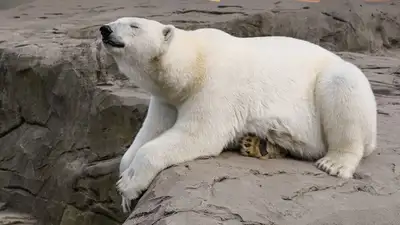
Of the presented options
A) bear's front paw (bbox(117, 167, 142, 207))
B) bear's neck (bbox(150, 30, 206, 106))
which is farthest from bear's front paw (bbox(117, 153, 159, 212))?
bear's neck (bbox(150, 30, 206, 106))

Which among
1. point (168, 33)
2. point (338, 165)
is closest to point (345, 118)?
point (338, 165)

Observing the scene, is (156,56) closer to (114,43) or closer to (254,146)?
(114,43)

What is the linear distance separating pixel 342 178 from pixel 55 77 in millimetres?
3098

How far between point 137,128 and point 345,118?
1.85 m

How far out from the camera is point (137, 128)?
4.88 metres

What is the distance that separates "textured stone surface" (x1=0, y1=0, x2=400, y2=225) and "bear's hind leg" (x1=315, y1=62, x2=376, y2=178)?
108mm

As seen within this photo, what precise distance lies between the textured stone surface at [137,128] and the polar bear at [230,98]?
12cm

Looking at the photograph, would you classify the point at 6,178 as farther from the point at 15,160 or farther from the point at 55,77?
the point at 55,77

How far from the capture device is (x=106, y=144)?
512 cm

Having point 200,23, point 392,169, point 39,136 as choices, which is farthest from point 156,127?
point 200,23

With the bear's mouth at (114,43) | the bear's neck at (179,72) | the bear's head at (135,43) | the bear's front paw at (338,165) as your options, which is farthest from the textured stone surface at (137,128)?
the bear's mouth at (114,43)

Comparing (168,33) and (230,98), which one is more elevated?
(168,33)

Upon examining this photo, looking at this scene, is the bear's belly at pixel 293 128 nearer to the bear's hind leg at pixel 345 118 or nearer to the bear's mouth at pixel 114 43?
the bear's hind leg at pixel 345 118

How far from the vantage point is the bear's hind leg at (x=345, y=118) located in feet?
11.3
